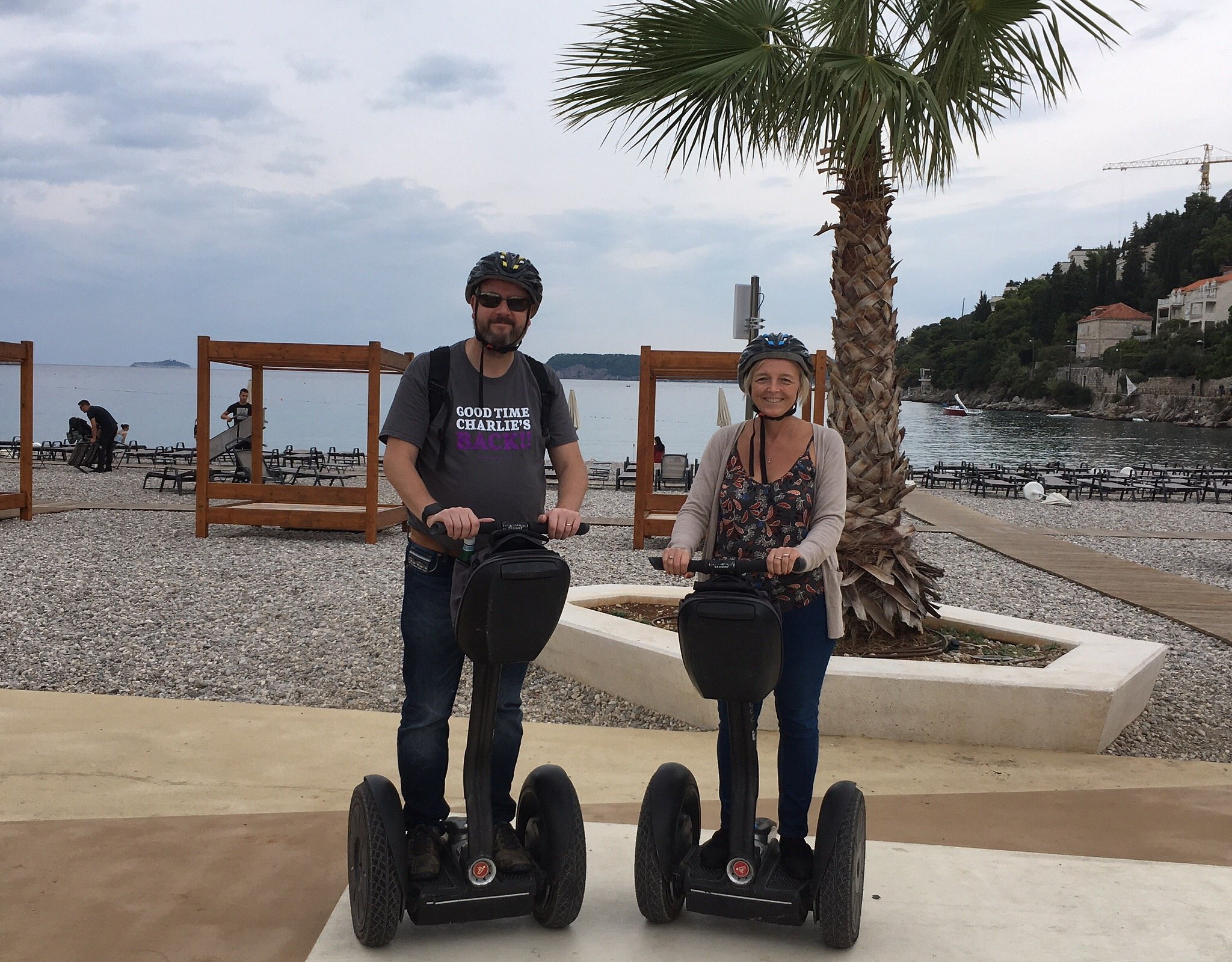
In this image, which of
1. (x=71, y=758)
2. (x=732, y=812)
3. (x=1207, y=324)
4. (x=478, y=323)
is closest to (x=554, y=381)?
(x=478, y=323)

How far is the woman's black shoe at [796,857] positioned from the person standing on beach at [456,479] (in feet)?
2.14

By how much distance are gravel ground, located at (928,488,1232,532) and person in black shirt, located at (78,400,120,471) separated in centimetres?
1608

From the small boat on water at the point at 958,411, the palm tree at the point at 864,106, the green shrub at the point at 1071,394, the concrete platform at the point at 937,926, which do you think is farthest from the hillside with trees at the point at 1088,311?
the concrete platform at the point at 937,926

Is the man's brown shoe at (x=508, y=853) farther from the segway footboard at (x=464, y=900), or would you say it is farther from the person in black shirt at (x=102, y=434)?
the person in black shirt at (x=102, y=434)

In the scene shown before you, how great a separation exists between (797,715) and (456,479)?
1.05 m

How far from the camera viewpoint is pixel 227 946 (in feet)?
8.25

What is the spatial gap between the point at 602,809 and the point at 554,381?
5.44 ft

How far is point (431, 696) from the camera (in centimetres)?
260

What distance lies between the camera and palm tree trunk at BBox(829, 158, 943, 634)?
5.48 meters

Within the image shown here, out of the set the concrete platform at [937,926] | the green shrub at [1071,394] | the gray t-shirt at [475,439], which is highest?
the green shrub at [1071,394]

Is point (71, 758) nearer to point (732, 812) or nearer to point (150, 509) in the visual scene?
point (732, 812)

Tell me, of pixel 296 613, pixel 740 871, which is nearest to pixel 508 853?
pixel 740 871

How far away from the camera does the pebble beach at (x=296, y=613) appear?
17.3 feet

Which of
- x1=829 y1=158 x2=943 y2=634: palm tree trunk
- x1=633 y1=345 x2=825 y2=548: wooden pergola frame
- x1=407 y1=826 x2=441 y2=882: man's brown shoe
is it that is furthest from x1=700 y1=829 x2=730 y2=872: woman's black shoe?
x1=633 y1=345 x2=825 y2=548: wooden pergola frame
